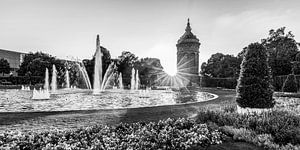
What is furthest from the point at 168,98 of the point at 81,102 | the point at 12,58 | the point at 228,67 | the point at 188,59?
the point at 12,58

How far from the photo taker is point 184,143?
175 inches

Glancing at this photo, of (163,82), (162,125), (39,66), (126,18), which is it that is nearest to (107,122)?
(162,125)

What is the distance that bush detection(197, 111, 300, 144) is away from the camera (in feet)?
15.3

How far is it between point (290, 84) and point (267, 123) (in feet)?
79.1

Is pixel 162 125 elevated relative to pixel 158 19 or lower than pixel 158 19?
lower

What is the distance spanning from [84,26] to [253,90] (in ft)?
56.1

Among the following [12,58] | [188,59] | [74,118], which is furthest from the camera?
[12,58]

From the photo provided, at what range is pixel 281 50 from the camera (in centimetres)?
3397

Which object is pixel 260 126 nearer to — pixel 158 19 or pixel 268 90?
pixel 268 90

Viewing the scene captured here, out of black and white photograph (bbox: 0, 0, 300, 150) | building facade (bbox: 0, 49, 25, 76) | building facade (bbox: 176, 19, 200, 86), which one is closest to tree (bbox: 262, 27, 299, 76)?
black and white photograph (bbox: 0, 0, 300, 150)

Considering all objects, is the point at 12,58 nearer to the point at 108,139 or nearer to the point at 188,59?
the point at 188,59

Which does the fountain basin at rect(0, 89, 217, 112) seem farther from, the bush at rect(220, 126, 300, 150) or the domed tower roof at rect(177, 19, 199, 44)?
the domed tower roof at rect(177, 19, 199, 44)

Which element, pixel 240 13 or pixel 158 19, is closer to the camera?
pixel 240 13

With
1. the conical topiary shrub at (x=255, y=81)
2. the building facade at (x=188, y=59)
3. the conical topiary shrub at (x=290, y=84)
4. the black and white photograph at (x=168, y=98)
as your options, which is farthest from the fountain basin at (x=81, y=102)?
the building facade at (x=188, y=59)
